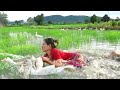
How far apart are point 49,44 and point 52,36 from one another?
5.0 inches

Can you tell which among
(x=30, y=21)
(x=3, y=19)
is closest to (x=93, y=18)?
(x=30, y=21)

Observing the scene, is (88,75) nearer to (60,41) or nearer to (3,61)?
(60,41)

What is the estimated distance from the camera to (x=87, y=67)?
5.44 meters

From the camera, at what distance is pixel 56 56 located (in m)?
5.44

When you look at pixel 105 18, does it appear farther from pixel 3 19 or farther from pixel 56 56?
pixel 3 19

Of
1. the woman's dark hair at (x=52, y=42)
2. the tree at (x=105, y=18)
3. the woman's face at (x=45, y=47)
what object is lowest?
the woman's face at (x=45, y=47)

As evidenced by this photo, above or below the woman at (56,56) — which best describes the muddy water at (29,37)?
above

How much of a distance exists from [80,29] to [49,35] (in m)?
0.47

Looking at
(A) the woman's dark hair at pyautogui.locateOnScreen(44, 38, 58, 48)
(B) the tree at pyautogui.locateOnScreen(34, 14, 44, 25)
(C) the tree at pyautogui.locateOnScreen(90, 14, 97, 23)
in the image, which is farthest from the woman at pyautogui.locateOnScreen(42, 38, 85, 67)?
(C) the tree at pyautogui.locateOnScreen(90, 14, 97, 23)

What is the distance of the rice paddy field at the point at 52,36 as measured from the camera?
5.50 metres

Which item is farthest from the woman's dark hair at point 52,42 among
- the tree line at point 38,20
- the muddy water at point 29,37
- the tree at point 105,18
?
the tree at point 105,18

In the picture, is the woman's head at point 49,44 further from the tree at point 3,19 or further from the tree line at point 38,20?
the tree at point 3,19

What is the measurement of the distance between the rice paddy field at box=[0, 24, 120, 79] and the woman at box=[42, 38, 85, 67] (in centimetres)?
7
